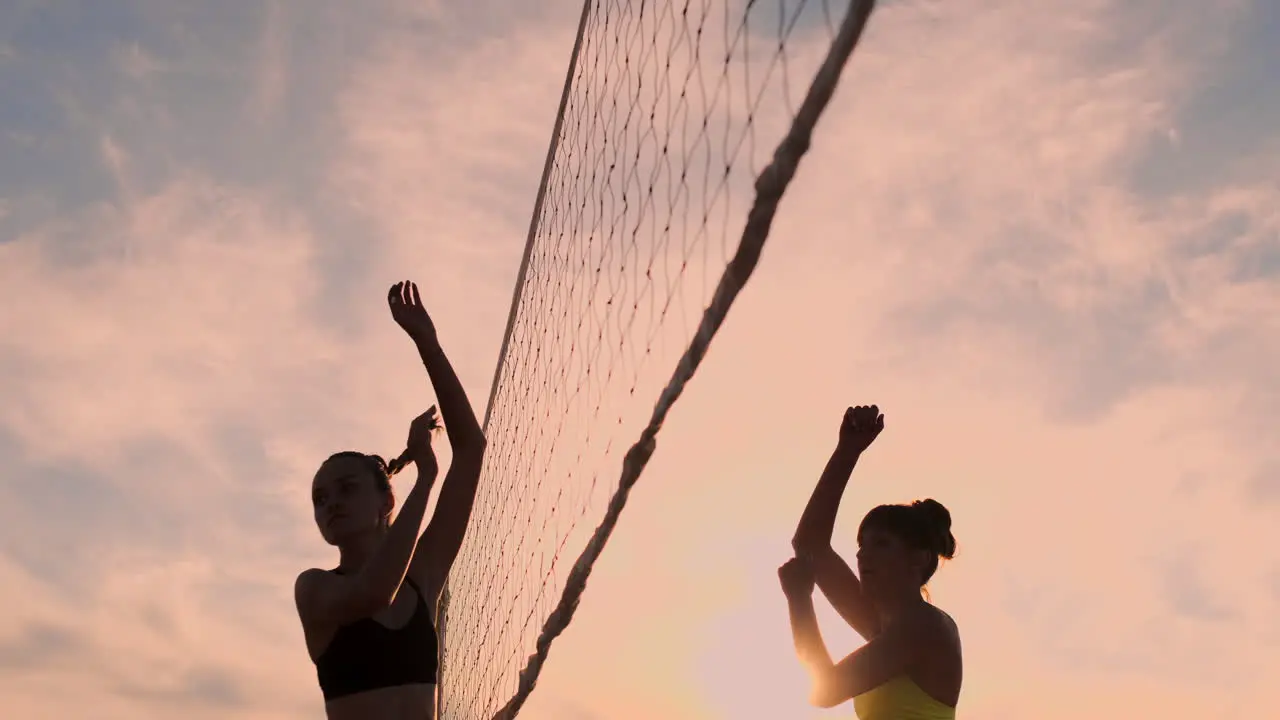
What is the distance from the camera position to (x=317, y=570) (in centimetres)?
290

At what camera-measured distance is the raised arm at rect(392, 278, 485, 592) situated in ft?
9.92

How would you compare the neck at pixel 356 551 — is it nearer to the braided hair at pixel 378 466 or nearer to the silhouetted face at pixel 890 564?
the braided hair at pixel 378 466

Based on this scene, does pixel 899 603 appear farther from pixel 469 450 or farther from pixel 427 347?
pixel 427 347

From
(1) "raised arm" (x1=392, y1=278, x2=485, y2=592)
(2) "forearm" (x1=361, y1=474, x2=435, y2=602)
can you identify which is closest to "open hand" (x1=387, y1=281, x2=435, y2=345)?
(1) "raised arm" (x1=392, y1=278, x2=485, y2=592)

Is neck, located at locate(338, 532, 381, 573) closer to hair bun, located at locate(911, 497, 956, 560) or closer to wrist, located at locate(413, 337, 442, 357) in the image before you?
wrist, located at locate(413, 337, 442, 357)

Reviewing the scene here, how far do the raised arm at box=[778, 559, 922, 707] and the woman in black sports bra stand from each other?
82 cm

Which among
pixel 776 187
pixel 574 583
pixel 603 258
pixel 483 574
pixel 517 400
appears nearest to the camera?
pixel 776 187

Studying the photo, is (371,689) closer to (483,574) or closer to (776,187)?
(776,187)

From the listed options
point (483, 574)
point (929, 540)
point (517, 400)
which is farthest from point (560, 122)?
point (929, 540)

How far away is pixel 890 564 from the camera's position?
3.30 metres

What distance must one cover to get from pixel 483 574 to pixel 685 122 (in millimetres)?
4616

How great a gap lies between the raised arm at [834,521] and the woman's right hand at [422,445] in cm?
106

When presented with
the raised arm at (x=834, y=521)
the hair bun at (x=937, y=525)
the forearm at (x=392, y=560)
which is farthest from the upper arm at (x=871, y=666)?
the forearm at (x=392, y=560)

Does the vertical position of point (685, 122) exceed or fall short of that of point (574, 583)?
it exceeds it
